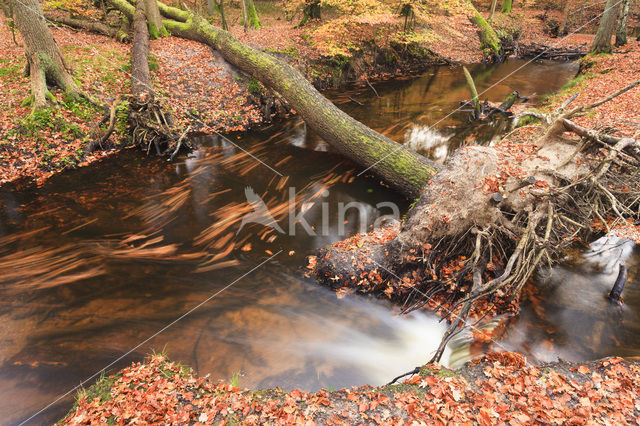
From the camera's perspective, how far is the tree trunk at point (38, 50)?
311 inches

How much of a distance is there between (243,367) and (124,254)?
3.32m

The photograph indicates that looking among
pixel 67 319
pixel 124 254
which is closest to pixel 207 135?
pixel 124 254

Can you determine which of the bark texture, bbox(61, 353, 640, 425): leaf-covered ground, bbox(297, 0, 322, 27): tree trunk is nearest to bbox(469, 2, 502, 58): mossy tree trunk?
the bark texture

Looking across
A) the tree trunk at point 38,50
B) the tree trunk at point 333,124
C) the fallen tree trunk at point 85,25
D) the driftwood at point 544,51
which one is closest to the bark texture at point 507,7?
the driftwood at point 544,51

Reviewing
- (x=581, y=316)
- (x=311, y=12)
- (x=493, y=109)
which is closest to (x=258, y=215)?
(x=581, y=316)

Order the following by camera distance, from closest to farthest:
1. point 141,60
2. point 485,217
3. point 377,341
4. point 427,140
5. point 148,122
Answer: point 377,341
point 485,217
point 148,122
point 427,140
point 141,60

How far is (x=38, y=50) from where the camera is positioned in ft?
27.1

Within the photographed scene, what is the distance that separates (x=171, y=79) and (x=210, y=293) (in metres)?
9.21

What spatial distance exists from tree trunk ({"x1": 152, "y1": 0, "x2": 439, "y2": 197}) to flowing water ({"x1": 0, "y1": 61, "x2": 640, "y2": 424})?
0.60 metres

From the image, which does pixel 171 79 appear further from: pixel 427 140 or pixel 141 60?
pixel 427 140

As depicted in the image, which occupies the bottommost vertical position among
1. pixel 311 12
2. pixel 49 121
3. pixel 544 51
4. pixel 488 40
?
pixel 49 121

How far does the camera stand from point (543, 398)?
10.2 feet

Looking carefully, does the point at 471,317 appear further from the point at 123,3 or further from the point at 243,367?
the point at 123,3

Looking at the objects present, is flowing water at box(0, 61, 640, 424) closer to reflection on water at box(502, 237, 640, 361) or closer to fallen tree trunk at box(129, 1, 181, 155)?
reflection on water at box(502, 237, 640, 361)
